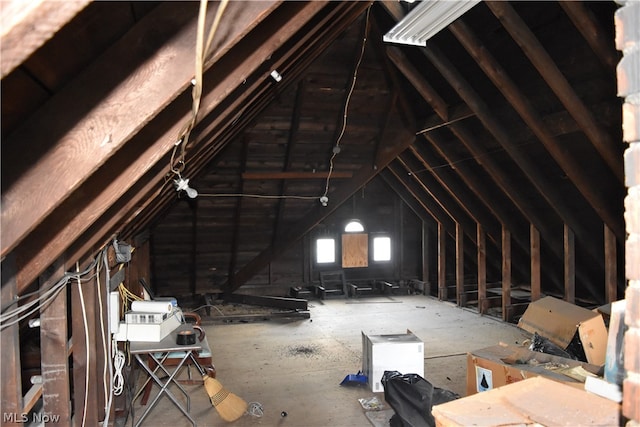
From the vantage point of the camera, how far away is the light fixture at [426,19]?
2.33 metres

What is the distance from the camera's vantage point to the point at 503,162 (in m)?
5.25

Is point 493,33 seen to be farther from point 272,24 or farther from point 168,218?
point 168,218

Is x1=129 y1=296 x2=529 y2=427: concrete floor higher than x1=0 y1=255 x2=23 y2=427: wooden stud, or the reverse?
x1=0 y1=255 x2=23 y2=427: wooden stud

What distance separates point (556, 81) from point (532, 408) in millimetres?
3017

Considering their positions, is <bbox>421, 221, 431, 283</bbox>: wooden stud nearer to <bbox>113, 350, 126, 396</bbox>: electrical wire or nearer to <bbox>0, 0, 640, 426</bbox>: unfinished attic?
<bbox>0, 0, 640, 426</bbox>: unfinished attic

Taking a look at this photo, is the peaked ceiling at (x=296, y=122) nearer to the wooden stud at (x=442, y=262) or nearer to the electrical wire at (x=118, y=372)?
the wooden stud at (x=442, y=262)

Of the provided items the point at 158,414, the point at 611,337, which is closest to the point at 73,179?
the point at 611,337

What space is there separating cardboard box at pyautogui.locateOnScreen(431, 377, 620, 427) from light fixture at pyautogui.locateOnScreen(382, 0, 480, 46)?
1.89 m

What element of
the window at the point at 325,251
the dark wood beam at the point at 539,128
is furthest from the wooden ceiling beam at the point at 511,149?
the window at the point at 325,251

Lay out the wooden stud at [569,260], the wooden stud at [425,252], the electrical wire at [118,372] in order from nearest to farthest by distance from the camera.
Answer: the electrical wire at [118,372] < the wooden stud at [569,260] < the wooden stud at [425,252]

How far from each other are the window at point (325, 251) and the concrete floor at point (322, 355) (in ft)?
2.98

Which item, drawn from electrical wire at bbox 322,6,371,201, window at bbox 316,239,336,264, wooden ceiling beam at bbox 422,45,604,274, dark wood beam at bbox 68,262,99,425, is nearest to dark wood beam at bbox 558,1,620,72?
wooden ceiling beam at bbox 422,45,604,274

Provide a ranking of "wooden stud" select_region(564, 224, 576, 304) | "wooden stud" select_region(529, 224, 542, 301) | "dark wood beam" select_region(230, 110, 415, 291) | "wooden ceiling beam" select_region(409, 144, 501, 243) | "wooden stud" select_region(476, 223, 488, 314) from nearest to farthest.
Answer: "wooden stud" select_region(564, 224, 576, 304) → "wooden stud" select_region(529, 224, 542, 301) → "dark wood beam" select_region(230, 110, 415, 291) → "wooden ceiling beam" select_region(409, 144, 501, 243) → "wooden stud" select_region(476, 223, 488, 314)

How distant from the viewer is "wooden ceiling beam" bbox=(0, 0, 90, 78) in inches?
23.7
